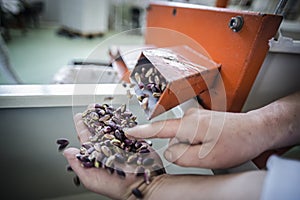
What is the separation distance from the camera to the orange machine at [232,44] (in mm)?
586

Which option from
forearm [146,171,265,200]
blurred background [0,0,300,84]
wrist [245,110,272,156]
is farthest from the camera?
blurred background [0,0,300,84]

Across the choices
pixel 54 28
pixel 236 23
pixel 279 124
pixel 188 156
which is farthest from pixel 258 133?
pixel 54 28

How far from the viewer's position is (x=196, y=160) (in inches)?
21.3

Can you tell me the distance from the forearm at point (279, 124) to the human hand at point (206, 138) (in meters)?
0.02

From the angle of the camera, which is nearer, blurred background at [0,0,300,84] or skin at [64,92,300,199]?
skin at [64,92,300,199]

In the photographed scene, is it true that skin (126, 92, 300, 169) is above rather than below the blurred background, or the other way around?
above

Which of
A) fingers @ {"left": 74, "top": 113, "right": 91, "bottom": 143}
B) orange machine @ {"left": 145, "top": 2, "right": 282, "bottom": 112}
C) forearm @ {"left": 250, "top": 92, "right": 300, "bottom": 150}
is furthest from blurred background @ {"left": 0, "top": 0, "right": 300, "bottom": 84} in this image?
forearm @ {"left": 250, "top": 92, "right": 300, "bottom": 150}

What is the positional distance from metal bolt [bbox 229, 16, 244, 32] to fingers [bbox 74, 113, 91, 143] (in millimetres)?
520

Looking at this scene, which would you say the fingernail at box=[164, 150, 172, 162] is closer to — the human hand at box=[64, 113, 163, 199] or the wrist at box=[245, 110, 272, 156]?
the human hand at box=[64, 113, 163, 199]

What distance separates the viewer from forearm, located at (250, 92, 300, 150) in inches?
22.5

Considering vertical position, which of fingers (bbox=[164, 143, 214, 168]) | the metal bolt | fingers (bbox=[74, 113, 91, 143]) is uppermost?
the metal bolt

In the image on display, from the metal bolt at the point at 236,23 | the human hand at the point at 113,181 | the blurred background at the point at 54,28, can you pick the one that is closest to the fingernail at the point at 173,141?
the human hand at the point at 113,181

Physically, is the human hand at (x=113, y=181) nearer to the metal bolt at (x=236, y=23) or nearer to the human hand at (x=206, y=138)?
the human hand at (x=206, y=138)

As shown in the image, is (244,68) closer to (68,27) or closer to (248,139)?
(248,139)
